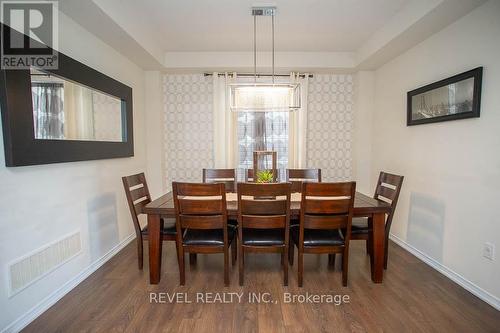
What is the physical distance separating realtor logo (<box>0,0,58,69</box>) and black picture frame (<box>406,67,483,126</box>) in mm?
3352

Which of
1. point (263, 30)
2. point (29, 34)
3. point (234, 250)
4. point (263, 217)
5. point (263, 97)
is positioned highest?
point (263, 30)

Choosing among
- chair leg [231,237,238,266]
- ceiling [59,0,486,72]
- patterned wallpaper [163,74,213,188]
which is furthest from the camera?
patterned wallpaper [163,74,213,188]

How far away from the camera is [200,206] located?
195 cm

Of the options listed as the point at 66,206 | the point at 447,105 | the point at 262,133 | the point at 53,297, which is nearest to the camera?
the point at 53,297

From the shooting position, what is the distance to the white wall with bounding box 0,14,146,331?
62.6 inches

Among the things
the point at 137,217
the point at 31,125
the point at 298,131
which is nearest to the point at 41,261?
the point at 137,217

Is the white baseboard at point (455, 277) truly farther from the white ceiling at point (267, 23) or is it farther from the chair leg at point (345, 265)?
the white ceiling at point (267, 23)

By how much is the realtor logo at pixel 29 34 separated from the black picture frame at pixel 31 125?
0.06 m

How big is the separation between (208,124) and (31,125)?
2.36 m

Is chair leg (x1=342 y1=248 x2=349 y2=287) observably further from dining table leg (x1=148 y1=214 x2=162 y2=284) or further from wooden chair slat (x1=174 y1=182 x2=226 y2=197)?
dining table leg (x1=148 y1=214 x2=162 y2=284)

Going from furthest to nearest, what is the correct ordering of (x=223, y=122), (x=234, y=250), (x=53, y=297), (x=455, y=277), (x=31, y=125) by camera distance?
1. (x=223, y=122)
2. (x=234, y=250)
3. (x=455, y=277)
4. (x=53, y=297)
5. (x=31, y=125)

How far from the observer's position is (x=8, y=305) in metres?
1.57

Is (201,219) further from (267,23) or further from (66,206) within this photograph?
(267,23)

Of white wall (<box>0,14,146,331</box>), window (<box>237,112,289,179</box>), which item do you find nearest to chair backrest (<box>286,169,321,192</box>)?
window (<box>237,112,289,179</box>)
